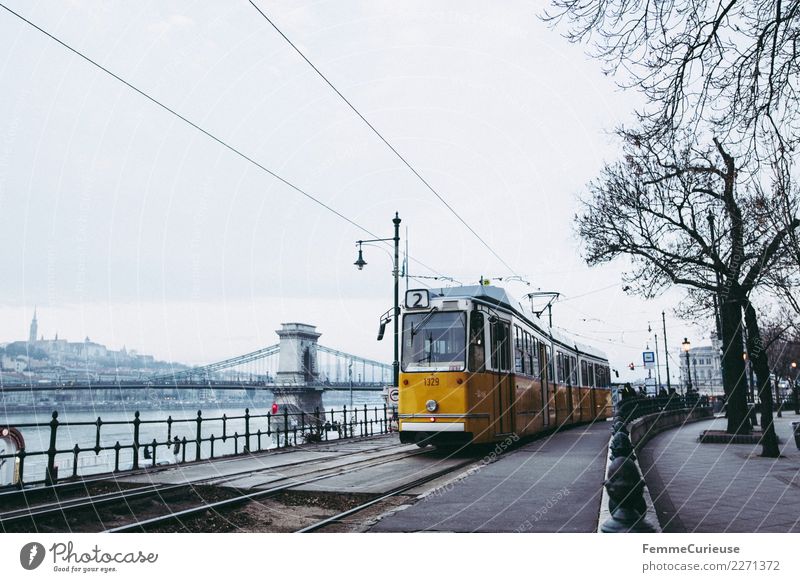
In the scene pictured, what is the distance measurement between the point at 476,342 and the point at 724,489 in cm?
431

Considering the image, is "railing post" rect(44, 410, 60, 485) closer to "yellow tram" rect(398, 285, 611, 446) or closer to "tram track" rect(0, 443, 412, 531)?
"tram track" rect(0, 443, 412, 531)

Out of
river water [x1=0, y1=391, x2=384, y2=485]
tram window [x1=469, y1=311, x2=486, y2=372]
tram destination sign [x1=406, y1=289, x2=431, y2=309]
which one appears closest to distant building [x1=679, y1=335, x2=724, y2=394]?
river water [x1=0, y1=391, x2=384, y2=485]

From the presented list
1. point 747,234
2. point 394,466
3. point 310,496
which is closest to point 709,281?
point 747,234

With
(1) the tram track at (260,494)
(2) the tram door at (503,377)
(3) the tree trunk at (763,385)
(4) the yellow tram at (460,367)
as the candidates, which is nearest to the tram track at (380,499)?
(4) the yellow tram at (460,367)

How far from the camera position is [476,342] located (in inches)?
424

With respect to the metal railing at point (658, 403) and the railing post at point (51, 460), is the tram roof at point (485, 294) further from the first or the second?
the railing post at point (51, 460)

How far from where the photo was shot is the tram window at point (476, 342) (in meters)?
10.7

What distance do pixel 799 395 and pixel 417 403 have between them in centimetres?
3298

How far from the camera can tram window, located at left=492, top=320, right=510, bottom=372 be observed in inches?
437

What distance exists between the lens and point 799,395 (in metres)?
35.5

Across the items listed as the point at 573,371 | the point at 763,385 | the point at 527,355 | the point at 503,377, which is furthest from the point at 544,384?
the point at 573,371

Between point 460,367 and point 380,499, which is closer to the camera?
point 380,499

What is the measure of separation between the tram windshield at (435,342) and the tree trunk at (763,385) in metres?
5.03

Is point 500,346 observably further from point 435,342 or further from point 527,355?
point 527,355
